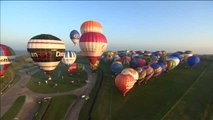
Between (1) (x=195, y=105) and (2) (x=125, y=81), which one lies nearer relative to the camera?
(1) (x=195, y=105)

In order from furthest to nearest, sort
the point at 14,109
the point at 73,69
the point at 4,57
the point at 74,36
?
1. the point at 74,36
2. the point at 73,69
3. the point at 4,57
4. the point at 14,109

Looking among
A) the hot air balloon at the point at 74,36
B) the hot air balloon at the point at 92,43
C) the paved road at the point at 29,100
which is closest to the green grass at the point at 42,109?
the paved road at the point at 29,100

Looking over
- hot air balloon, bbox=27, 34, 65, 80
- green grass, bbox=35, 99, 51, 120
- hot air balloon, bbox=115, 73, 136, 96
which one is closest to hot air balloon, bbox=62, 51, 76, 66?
hot air balloon, bbox=27, 34, 65, 80

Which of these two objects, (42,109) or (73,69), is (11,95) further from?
(73,69)

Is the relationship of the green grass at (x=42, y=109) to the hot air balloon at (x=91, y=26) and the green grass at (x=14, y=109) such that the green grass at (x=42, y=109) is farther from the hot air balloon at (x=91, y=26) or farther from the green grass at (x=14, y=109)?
the hot air balloon at (x=91, y=26)

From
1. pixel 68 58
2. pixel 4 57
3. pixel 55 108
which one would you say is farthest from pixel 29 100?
pixel 68 58

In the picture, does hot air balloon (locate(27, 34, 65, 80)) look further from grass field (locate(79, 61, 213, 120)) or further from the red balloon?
the red balloon
